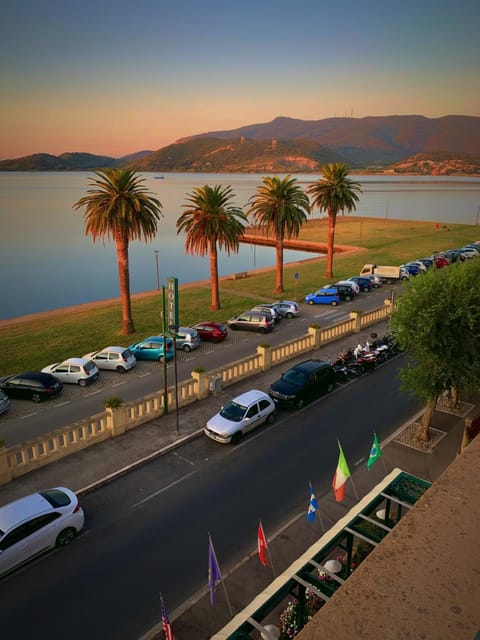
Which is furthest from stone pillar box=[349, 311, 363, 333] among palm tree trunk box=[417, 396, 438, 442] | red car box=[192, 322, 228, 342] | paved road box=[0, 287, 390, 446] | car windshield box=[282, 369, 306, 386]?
palm tree trunk box=[417, 396, 438, 442]

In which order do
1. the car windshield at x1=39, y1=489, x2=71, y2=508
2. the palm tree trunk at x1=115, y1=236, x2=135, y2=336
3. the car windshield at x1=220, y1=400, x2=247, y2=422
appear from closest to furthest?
the car windshield at x1=39, y1=489, x2=71, y2=508, the car windshield at x1=220, y1=400, x2=247, y2=422, the palm tree trunk at x1=115, y1=236, x2=135, y2=336

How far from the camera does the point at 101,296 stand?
70500mm

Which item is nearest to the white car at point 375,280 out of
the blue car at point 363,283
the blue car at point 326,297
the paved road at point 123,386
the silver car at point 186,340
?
the blue car at point 363,283

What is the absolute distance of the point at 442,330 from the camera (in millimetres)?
18188

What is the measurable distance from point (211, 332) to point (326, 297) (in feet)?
47.2

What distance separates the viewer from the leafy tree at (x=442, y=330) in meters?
18.0

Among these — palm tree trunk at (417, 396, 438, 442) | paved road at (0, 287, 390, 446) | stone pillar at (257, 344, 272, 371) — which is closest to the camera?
palm tree trunk at (417, 396, 438, 442)

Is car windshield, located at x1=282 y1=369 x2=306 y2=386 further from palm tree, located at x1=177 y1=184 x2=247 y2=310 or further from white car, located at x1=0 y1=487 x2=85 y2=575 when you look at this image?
palm tree, located at x1=177 y1=184 x2=247 y2=310

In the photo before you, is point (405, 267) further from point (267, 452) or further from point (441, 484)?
point (441, 484)

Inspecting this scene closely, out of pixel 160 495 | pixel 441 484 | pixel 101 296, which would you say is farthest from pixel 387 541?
pixel 101 296

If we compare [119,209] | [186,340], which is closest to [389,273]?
Result: [186,340]

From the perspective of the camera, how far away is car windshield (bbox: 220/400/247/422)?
2000cm

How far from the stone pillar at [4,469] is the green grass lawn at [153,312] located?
54.0 ft

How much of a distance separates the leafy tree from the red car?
689 inches
